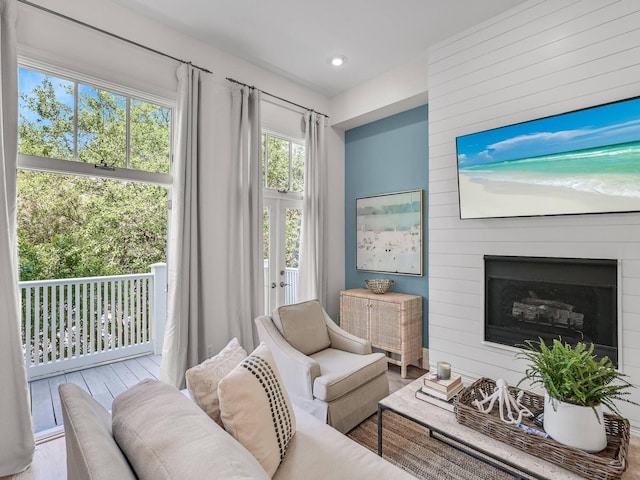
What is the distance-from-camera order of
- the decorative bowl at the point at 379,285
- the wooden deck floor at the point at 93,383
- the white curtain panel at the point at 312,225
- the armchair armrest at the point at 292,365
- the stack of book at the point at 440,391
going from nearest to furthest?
the stack of book at the point at 440,391
the armchair armrest at the point at 292,365
the wooden deck floor at the point at 93,383
the decorative bowl at the point at 379,285
the white curtain panel at the point at 312,225

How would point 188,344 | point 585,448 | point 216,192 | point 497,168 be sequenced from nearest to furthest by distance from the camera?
point 585,448 < point 497,168 < point 188,344 < point 216,192

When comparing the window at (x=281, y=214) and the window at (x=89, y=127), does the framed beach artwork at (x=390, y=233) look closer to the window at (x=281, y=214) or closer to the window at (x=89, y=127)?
the window at (x=281, y=214)

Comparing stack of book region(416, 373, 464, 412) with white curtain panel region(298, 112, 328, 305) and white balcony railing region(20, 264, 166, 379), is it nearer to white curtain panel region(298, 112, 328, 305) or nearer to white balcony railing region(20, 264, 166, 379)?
white curtain panel region(298, 112, 328, 305)

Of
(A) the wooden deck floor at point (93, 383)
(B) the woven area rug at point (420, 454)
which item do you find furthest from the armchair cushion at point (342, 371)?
(A) the wooden deck floor at point (93, 383)

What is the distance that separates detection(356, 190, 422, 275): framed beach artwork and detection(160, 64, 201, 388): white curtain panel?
6.70ft

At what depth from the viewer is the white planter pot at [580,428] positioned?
4.46 ft

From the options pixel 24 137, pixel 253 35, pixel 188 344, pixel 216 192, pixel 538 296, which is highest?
pixel 253 35

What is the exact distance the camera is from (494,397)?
1717 millimetres

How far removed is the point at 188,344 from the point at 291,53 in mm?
2930

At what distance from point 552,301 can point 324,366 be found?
1.82 metres

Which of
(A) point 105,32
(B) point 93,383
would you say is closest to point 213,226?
(A) point 105,32

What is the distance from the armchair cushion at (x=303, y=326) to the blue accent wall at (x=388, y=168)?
4.32ft

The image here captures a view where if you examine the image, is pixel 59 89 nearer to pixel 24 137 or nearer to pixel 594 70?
pixel 24 137

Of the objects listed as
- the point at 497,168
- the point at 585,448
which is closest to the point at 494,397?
the point at 585,448
